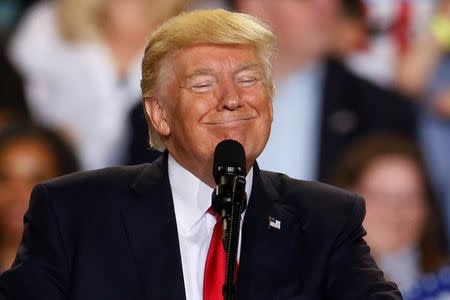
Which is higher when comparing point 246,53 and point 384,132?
point 246,53

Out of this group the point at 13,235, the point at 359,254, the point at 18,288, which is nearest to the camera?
the point at 18,288

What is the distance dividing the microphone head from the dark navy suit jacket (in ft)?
0.95

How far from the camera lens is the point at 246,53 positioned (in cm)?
242

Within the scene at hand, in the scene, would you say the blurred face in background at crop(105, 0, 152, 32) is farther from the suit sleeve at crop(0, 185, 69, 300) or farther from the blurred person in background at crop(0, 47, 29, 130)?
the suit sleeve at crop(0, 185, 69, 300)

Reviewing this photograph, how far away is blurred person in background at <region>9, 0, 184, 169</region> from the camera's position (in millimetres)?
4773

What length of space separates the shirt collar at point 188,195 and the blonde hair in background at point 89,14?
2334mm

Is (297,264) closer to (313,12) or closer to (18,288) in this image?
(18,288)

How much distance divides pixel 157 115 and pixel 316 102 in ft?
7.77

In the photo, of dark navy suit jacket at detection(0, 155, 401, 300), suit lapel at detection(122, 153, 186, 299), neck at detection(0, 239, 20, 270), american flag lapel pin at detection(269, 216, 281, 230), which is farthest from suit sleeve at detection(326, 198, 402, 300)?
neck at detection(0, 239, 20, 270)

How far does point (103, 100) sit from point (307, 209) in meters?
2.48

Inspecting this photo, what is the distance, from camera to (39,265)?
224 centimetres

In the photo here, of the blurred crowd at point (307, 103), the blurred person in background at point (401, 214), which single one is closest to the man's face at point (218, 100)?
the blurred crowd at point (307, 103)

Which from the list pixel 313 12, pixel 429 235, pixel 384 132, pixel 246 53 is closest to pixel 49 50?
pixel 313 12

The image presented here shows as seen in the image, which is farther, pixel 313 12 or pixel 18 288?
pixel 313 12
